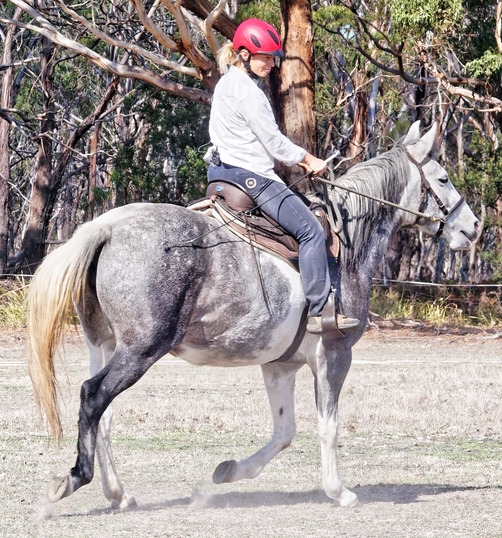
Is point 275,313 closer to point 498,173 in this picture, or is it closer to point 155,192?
point 498,173

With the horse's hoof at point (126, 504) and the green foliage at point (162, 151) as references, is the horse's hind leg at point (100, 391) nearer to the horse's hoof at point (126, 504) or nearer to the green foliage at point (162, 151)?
the horse's hoof at point (126, 504)

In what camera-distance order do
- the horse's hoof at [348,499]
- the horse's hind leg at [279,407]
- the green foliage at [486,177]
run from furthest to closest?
the green foliage at [486,177]
the horse's hind leg at [279,407]
the horse's hoof at [348,499]

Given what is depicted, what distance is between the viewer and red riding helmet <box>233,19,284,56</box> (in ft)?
21.3

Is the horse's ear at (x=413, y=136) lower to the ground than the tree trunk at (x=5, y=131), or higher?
lower

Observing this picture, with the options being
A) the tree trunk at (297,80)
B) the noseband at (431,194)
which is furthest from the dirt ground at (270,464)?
the tree trunk at (297,80)

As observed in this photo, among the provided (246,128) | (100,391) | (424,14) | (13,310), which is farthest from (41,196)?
(100,391)

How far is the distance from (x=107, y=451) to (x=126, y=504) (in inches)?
14.4

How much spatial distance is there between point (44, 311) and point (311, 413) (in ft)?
18.4

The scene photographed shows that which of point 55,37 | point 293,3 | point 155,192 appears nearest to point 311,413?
point 293,3

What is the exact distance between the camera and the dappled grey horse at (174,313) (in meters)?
5.96

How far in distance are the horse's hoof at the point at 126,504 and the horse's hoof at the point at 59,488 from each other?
1.82 feet

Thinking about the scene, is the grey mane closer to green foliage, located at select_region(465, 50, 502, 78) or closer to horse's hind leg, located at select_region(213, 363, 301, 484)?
horse's hind leg, located at select_region(213, 363, 301, 484)

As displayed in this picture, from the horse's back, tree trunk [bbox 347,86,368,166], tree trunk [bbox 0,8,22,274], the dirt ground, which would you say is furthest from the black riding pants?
tree trunk [bbox 0,8,22,274]

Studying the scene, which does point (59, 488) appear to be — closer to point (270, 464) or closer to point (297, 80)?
point (270, 464)
